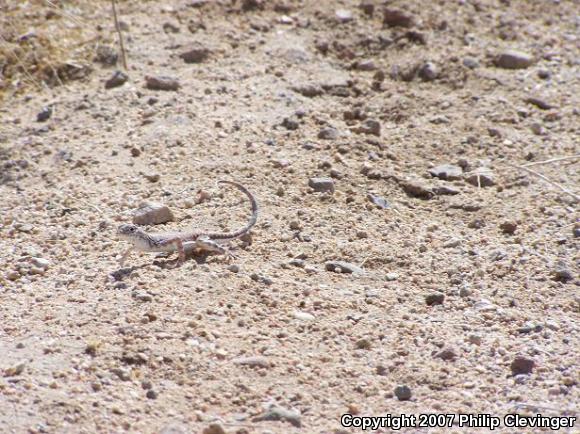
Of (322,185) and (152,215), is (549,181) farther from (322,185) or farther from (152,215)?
(152,215)

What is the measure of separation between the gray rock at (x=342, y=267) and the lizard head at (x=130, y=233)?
1132 millimetres

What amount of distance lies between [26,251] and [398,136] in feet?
9.26

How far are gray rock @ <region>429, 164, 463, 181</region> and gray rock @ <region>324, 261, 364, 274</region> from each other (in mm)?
1351

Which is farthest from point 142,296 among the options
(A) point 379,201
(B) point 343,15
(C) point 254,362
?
(B) point 343,15

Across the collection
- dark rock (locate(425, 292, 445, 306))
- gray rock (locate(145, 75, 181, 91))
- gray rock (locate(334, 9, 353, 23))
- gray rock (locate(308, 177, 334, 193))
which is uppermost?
gray rock (locate(334, 9, 353, 23))

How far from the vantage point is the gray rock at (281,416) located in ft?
14.6

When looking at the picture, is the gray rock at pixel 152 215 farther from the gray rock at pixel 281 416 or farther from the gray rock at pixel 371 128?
the gray rock at pixel 281 416

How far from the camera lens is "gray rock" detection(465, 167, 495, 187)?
6.70m

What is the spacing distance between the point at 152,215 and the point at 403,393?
224 cm

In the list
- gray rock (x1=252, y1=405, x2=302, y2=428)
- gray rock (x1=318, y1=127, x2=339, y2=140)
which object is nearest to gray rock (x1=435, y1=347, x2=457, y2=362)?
gray rock (x1=252, y1=405, x2=302, y2=428)

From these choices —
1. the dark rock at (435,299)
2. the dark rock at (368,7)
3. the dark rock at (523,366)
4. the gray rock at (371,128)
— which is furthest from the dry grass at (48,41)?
the dark rock at (523,366)

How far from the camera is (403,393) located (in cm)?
465

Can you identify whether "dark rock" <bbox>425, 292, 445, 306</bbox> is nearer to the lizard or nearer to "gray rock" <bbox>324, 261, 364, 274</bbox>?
"gray rock" <bbox>324, 261, 364, 274</bbox>

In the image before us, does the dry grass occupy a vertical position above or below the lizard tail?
above
